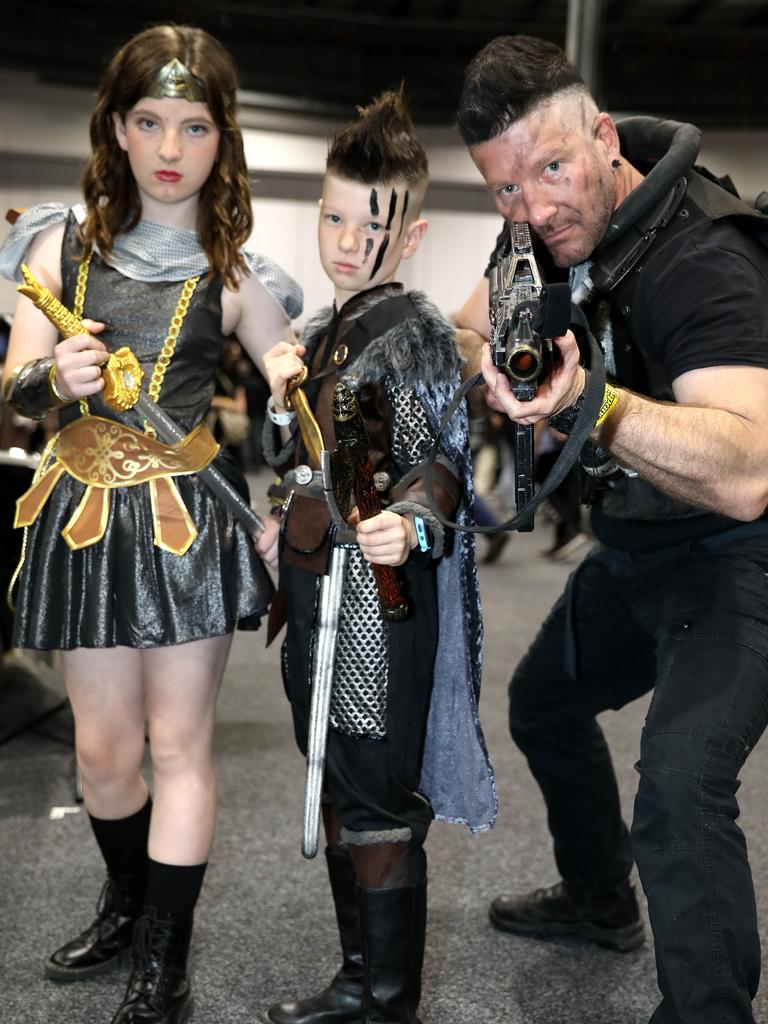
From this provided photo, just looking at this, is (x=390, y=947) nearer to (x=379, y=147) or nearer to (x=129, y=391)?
(x=129, y=391)

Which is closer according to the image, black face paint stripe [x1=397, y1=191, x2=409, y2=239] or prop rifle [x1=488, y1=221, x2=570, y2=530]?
prop rifle [x1=488, y1=221, x2=570, y2=530]

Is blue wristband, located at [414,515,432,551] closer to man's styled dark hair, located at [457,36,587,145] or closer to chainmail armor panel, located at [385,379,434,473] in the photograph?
chainmail armor panel, located at [385,379,434,473]

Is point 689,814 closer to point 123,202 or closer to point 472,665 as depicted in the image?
point 472,665

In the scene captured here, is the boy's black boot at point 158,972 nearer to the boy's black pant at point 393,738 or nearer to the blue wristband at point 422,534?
the boy's black pant at point 393,738

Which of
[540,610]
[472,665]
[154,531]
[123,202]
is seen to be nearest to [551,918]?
[472,665]

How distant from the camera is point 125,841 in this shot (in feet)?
6.55

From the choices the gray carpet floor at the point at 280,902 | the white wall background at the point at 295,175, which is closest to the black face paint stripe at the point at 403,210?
the gray carpet floor at the point at 280,902

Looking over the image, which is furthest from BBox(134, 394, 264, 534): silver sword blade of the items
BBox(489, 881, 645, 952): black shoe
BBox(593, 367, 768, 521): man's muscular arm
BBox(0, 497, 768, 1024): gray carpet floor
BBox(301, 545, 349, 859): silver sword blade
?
BBox(489, 881, 645, 952): black shoe

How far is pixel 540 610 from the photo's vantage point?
532 centimetres

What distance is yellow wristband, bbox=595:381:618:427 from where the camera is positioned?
1.40m

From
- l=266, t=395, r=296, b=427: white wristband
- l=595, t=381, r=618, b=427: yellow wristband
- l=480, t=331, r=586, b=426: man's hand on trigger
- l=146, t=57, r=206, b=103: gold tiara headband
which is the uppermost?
l=146, t=57, r=206, b=103: gold tiara headband

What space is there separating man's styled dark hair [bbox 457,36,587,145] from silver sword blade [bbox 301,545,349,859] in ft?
2.13

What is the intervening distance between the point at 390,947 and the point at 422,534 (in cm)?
63

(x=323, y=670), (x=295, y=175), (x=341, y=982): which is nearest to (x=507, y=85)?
(x=323, y=670)
